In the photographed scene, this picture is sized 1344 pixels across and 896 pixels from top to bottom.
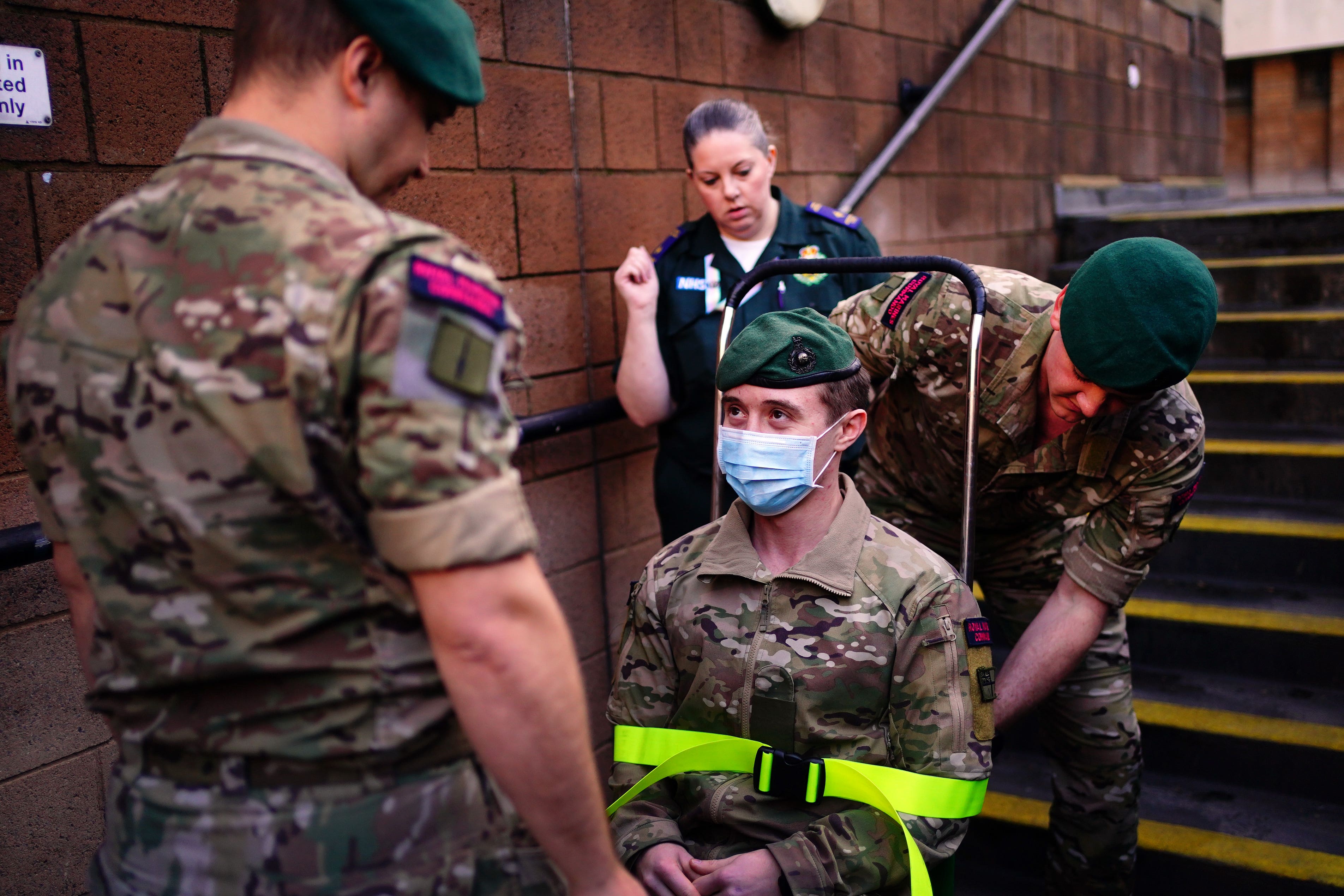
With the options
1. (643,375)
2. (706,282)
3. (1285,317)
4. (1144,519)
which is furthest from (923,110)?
(1144,519)

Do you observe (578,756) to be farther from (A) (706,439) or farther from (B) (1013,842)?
(B) (1013,842)

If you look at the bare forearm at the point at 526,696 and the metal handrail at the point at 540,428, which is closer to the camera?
the bare forearm at the point at 526,696

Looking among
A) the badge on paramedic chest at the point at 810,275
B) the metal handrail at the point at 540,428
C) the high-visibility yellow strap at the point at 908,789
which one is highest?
the badge on paramedic chest at the point at 810,275

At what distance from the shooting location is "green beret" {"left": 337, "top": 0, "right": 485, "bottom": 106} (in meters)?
0.96

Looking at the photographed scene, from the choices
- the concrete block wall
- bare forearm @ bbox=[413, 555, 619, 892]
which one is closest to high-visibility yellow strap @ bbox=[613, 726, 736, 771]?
bare forearm @ bbox=[413, 555, 619, 892]

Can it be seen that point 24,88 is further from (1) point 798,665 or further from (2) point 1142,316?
(2) point 1142,316

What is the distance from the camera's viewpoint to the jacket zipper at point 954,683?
1658mm

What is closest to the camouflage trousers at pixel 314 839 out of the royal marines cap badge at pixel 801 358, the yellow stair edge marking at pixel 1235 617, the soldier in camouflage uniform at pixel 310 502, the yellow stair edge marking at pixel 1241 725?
the soldier in camouflage uniform at pixel 310 502

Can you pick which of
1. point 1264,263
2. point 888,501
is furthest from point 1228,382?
point 888,501

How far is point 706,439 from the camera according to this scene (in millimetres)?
2803

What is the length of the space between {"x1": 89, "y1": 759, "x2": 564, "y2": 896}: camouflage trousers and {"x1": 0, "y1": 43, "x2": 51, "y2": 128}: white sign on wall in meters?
1.25

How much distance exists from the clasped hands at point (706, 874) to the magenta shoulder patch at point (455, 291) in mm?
1003

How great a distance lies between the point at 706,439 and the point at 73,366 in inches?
76.1

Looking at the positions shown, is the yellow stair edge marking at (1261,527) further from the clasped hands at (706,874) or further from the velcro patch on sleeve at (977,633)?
the clasped hands at (706,874)
